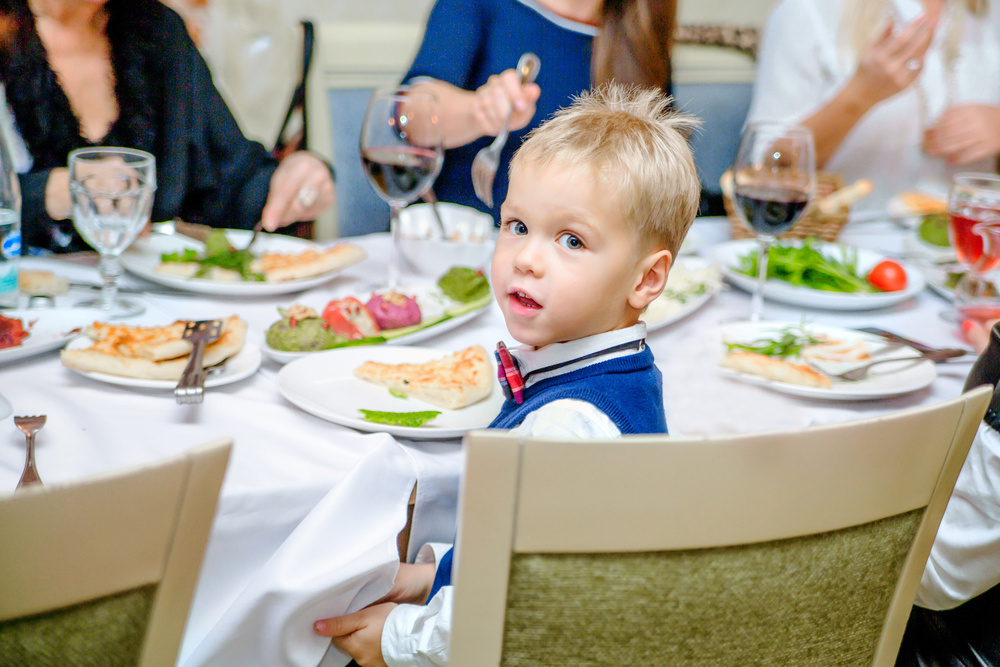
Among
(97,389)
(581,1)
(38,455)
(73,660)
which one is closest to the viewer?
(73,660)

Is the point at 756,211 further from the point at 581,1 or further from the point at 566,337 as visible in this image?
the point at 581,1

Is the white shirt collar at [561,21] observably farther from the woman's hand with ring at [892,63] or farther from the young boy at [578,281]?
the young boy at [578,281]

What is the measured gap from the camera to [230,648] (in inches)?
28.9

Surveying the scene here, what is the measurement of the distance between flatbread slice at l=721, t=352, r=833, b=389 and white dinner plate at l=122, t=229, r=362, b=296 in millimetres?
644

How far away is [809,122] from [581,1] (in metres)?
0.79

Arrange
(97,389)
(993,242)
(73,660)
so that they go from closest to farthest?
(73,660) < (97,389) < (993,242)

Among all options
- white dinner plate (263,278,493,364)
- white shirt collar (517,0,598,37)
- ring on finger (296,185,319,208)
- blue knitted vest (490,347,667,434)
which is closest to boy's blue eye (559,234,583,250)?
blue knitted vest (490,347,667,434)

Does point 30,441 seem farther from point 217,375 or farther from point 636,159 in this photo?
point 636,159

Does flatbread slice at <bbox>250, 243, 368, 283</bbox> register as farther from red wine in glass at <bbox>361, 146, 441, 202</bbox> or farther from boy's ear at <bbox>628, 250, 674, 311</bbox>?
boy's ear at <bbox>628, 250, 674, 311</bbox>

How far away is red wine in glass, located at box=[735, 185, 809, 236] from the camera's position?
121 centimetres

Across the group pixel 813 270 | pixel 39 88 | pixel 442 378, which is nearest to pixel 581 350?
pixel 442 378

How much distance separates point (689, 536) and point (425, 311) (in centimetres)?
73

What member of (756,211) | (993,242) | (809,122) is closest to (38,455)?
(756,211)

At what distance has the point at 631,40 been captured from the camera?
2.31m
